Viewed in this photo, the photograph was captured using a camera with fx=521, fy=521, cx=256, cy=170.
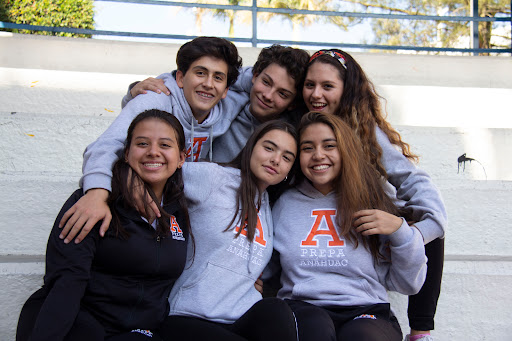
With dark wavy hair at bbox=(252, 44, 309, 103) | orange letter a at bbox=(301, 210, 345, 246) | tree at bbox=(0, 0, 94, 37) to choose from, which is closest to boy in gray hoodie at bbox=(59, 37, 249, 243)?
dark wavy hair at bbox=(252, 44, 309, 103)

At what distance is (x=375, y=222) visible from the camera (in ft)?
6.23

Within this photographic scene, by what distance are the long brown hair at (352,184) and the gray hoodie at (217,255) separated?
303 mm

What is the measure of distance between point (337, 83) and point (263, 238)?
825 mm

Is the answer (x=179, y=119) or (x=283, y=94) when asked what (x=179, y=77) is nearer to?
(x=179, y=119)

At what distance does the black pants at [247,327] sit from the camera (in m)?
1.63

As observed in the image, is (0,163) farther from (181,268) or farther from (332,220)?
(332,220)

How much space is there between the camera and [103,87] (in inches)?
125

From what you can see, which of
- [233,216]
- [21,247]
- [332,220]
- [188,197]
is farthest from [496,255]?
[21,247]

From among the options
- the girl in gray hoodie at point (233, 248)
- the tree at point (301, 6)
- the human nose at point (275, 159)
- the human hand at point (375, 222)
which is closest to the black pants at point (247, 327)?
the girl in gray hoodie at point (233, 248)

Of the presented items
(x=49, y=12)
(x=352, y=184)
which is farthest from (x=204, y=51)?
(x=49, y=12)

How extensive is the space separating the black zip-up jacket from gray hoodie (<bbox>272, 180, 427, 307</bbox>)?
1.39 feet

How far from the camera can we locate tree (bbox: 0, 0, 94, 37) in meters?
4.95

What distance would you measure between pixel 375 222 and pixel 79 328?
1060 millimetres

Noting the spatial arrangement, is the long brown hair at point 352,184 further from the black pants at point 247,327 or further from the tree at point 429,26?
the tree at point 429,26
